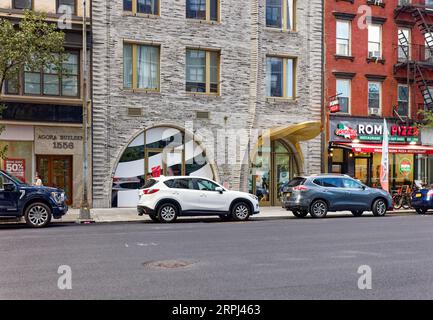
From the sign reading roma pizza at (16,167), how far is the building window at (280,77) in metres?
12.1

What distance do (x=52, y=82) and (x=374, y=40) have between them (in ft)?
56.9

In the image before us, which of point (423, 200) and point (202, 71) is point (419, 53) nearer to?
point (423, 200)

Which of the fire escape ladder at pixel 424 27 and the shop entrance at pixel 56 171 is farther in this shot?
the fire escape ladder at pixel 424 27

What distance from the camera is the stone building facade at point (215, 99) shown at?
79.0 ft

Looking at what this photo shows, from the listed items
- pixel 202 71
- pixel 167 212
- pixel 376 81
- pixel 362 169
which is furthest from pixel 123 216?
pixel 376 81

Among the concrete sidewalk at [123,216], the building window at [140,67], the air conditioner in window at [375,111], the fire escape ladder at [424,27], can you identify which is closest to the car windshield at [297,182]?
the concrete sidewalk at [123,216]

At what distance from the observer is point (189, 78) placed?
2572 centimetres

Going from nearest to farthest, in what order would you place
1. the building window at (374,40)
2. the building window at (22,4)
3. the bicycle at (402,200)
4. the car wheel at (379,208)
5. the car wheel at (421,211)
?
the car wheel at (379,208) < the building window at (22,4) < the car wheel at (421,211) < the bicycle at (402,200) < the building window at (374,40)

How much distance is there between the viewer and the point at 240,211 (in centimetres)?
1892

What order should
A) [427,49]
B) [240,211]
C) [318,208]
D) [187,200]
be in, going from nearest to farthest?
[187,200]
[240,211]
[318,208]
[427,49]

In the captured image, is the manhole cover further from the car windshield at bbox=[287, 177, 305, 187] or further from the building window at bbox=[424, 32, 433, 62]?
the building window at bbox=[424, 32, 433, 62]

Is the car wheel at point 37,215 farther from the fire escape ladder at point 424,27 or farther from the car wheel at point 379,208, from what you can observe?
the fire escape ladder at point 424,27
